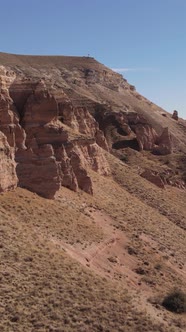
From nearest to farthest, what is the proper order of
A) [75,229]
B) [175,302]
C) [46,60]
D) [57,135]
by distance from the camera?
[175,302], [75,229], [57,135], [46,60]

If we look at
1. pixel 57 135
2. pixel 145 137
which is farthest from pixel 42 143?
pixel 145 137

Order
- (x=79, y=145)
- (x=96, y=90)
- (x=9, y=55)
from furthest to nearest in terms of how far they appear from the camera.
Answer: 1. (x=9, y=55)
2. (x=96, y=90)
3. (x=79, y=145)

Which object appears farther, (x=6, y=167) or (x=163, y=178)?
(x=163, y=178)

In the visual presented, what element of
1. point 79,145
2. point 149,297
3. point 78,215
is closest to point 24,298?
point 149,297

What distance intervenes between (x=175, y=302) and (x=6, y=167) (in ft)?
42.8

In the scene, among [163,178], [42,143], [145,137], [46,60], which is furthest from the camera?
[46,60]

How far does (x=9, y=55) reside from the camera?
5856 inches

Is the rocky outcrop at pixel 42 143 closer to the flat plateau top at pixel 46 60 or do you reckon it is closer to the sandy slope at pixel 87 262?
the sandy slope at pixel 87 262

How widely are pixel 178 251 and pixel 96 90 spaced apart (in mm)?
99116

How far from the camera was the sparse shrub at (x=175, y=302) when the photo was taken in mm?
26828

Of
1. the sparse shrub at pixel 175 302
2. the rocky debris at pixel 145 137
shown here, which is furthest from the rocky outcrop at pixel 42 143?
the rocky debris at pixel 145 137

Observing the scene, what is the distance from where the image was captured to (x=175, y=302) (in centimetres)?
2694

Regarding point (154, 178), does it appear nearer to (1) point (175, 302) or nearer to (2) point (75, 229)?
(2) point (75, 229)

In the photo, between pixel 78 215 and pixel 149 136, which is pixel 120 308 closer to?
pixel 78 215
